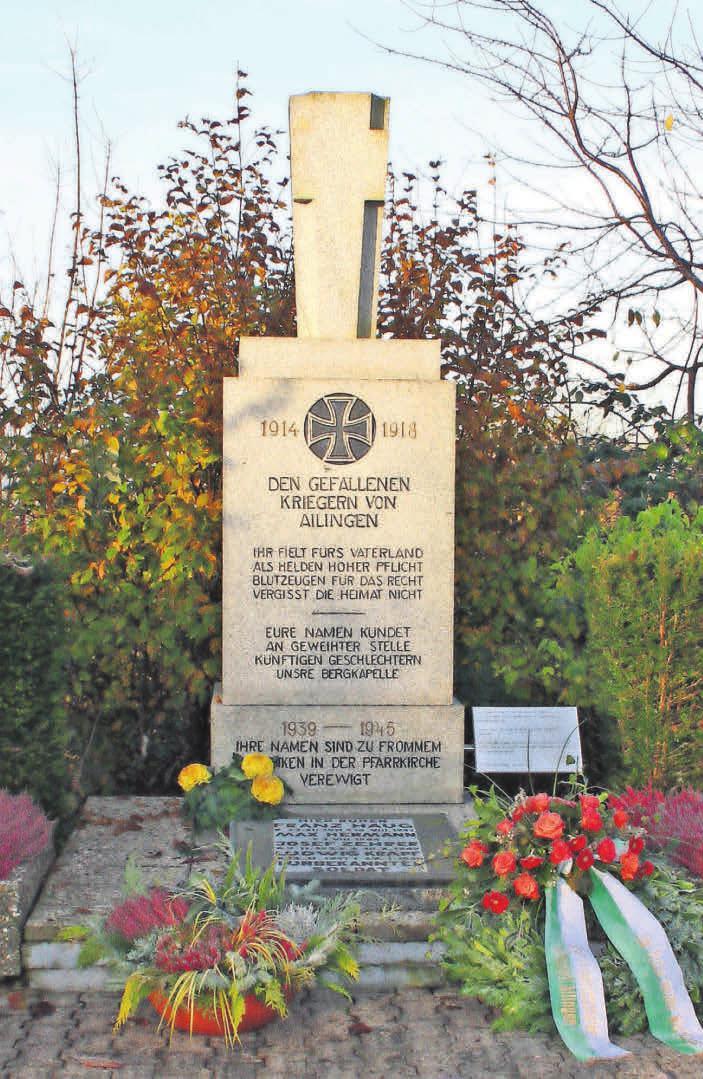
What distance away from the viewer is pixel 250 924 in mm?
3803

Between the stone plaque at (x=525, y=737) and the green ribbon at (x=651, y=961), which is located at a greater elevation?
the stone plaque at (x=525, y=737)

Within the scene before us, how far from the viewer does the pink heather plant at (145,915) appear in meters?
3.90

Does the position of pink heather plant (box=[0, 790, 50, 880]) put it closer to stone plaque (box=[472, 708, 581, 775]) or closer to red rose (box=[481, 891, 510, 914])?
red rose (box=[481, 891, 510, 914])

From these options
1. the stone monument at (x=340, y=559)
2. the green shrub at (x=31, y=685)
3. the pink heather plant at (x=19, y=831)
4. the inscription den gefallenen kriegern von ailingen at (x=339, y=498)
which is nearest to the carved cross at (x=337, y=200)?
the stone monument at (x=340, y=559)

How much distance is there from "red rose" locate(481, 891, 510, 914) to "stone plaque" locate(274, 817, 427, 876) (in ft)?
2.55

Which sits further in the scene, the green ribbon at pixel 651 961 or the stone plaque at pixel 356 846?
the stone plaque at pixel 356 846

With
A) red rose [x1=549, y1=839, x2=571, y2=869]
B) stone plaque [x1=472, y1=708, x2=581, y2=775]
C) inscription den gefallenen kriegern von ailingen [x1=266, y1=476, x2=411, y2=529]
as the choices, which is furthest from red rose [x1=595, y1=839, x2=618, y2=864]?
inscription den gefallenen kriegern von ailingen [x1=266, y1=476, x2=411, y2=529]

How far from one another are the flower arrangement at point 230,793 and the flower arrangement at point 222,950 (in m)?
1.13

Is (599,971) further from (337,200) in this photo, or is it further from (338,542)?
(337,200)

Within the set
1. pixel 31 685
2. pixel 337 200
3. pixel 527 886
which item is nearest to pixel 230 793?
pixel 31 685

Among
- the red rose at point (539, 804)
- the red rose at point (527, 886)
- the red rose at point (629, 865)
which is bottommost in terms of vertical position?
the red rose at point (527, 886)

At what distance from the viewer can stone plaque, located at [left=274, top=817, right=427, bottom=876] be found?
4711 mm

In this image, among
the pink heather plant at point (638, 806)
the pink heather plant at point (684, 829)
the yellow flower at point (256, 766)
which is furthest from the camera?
the yellow flower at point (256, 766)

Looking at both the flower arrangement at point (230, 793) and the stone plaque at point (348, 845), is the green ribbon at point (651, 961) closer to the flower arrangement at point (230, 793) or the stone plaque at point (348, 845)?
the stone plaque at point (348, 845)
